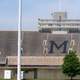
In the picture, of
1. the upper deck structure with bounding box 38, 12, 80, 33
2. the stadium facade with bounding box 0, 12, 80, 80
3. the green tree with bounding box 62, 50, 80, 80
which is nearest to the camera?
the green tree with bounding box 62, 50, 80, 80

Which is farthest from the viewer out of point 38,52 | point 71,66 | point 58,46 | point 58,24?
point 58,24

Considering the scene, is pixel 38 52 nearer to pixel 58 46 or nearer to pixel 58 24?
pixel 58 46

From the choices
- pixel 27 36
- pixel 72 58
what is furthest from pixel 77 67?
pixel 27 36

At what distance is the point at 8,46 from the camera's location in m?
71.6

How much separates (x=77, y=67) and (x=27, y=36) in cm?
2060

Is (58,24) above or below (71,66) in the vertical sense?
above

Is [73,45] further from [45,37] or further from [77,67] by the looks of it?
[77,67]

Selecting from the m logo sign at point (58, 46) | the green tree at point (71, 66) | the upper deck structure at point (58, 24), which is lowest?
the green tree at point (71, 66)

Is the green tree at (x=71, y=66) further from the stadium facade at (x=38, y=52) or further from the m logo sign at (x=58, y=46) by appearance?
the m logo sign at (x=58, y=46)

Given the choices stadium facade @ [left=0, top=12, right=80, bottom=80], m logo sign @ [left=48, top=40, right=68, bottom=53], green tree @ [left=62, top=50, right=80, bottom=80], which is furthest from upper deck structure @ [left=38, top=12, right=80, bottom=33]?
green tree @ [left=62, top=50, right=80, bottom=80]

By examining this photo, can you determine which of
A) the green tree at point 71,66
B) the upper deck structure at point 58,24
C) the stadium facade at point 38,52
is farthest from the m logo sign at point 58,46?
the upper deck structure at point 58,24

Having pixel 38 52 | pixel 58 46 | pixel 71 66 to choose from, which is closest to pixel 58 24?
pixel 58 46

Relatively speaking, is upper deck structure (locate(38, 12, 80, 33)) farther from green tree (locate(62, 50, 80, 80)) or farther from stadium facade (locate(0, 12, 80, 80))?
green tree (locate(62, 50, 80, 80))

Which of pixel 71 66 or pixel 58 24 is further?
pixel 58 24
